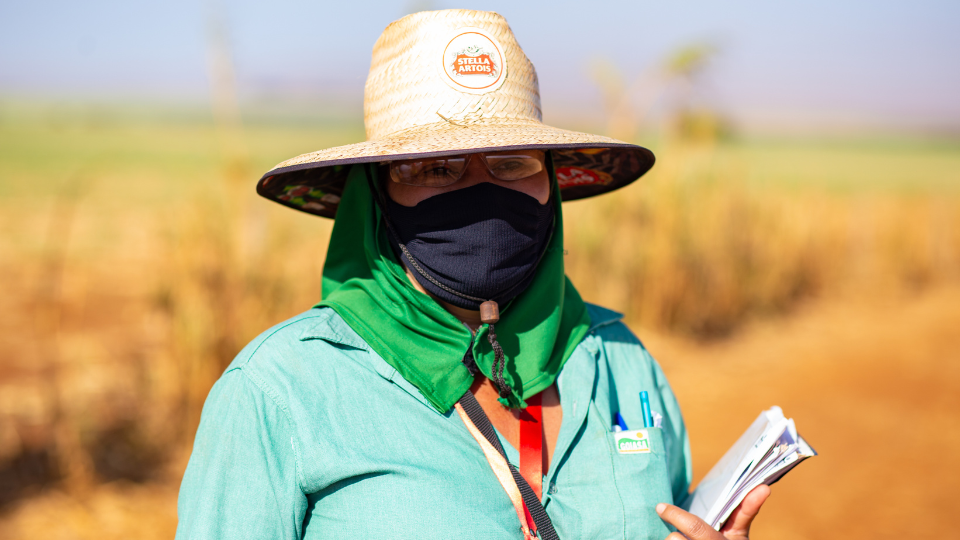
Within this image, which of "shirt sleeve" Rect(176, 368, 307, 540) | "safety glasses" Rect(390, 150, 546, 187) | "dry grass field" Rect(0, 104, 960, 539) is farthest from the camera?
"dry grass field" Rect(0, 104, 960, 539)

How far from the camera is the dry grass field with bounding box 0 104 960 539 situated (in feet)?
13.6

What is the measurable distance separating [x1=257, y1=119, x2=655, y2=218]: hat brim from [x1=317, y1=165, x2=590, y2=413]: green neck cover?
16 centimetres

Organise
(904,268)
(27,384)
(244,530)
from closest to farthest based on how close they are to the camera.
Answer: (244,530) < (27,384) < (904,268)

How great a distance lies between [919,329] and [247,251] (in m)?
7.99

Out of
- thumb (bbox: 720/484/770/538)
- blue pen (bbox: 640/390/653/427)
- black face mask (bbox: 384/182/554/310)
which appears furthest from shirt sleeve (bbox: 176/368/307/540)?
thumb (bbox: 720/484/770/538)

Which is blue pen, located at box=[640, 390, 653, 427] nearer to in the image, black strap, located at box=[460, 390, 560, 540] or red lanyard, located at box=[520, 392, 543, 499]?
red lanyard, located at box=[520, 392, 543, 499]

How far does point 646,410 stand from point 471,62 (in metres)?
0.98

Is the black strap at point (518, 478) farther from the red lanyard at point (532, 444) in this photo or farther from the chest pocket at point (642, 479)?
the chest pocket at point (642, 479)

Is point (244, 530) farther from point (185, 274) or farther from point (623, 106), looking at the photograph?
point (623, 106)

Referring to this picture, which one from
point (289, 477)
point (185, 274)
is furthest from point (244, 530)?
point (185, 274)

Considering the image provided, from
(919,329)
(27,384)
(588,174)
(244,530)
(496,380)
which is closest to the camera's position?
(244,530)

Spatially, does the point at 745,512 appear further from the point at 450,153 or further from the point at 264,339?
the point at 264,339

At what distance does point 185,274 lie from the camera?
4238 millimetres

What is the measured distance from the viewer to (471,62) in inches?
65.7
